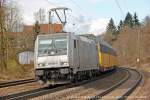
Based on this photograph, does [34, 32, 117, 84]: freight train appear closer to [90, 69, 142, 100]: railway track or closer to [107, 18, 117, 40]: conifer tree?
[90, 69, 142, 100]: railway track

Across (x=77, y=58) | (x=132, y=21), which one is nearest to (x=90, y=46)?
(x=77, y=58)

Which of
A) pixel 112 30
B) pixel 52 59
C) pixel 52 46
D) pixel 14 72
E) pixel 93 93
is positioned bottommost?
pixel 93 93

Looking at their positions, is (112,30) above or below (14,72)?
→ above

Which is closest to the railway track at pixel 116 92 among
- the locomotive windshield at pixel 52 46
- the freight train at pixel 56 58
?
the freight train at pixel 56 58

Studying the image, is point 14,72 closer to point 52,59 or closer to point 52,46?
point 52,46

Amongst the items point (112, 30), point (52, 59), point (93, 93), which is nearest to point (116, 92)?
point (93, 93)

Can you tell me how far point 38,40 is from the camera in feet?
82.4

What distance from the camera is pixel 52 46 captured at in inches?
977

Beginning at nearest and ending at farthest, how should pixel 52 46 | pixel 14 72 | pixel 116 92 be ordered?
pixel 116 92 < pixel 52 46 < pixel 14 72

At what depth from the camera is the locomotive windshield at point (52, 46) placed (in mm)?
24614

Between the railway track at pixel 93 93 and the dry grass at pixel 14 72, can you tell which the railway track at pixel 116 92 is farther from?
the dry grass at pixel 14 72

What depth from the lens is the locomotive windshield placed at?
969 inches

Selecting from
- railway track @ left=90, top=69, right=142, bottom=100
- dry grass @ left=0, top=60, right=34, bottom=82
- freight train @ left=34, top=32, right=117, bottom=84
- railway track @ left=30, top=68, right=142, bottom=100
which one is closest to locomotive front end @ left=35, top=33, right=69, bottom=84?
freight train @ left=34, top=32, right=117, bottom=84

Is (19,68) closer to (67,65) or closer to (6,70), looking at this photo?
(6,70)
